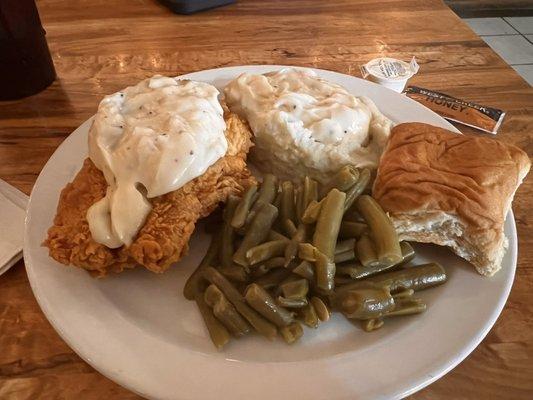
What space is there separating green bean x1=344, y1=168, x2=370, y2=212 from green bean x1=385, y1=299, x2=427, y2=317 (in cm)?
39

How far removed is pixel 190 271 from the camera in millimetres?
1794

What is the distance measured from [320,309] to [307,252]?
0.62 feet

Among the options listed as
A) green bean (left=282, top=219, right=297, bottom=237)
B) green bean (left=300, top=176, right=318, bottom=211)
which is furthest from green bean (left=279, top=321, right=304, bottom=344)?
green bean (left=300, top=176, right=318, bottom=211)

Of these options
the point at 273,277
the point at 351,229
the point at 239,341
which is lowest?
the point at 239,341

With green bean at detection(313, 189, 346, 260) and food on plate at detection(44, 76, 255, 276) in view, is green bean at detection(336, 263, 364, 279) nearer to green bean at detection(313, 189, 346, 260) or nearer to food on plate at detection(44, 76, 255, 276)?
green bean at detection(313, 189, 346, 260)

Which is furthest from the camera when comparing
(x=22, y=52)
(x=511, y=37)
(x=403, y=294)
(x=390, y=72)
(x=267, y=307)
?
(x=511, y=37)

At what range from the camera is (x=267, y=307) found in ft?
4.93

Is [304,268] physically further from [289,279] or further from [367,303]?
[367,303]

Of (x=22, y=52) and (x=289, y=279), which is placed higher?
(x=22, y=52)

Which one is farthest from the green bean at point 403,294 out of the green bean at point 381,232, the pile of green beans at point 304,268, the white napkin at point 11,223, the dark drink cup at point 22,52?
the dark drink cup at point 22,52

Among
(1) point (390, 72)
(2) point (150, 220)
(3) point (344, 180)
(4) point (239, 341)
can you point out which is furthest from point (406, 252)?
(1) point (390, 72)

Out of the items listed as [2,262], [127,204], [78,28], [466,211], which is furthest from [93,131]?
[78,28]

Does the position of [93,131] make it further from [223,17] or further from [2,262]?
[223,17]

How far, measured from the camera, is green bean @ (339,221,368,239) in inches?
66.9
